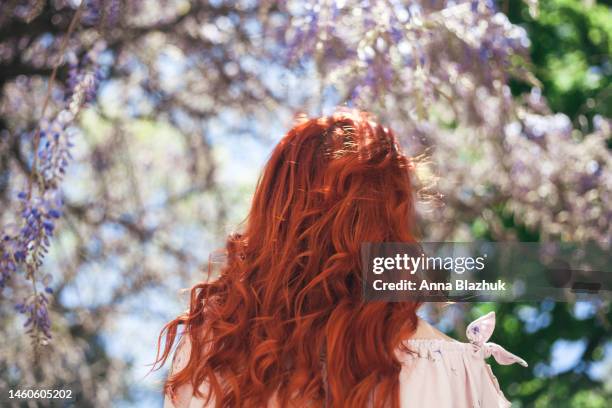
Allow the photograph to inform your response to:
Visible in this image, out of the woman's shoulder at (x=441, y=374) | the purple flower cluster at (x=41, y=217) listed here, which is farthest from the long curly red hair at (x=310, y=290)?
the purple flower cluster at (x=41, y=217)

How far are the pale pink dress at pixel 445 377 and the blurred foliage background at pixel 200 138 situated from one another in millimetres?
1165

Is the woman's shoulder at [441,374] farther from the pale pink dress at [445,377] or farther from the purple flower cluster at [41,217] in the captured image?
the purple flower cluster at [41,217]

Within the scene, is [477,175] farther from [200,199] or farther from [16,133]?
[16,133]

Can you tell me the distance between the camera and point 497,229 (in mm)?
4035

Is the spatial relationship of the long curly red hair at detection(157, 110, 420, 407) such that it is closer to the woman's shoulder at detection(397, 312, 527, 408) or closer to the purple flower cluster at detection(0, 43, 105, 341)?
the woman's shoulder at detection(397, 312, 527, 408)

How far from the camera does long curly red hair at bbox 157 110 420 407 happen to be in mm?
1463

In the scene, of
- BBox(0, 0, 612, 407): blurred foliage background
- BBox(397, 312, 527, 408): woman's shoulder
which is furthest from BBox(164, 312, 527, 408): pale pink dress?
BBox(0, 0, 612, 407): blurred foliage background

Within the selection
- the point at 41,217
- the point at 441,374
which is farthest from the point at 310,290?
the point at 41,217

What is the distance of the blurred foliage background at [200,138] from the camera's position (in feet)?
9.19

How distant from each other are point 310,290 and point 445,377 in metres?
0.28

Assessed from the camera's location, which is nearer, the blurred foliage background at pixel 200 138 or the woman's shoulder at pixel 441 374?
the woman's shoulder at pixel 441 374

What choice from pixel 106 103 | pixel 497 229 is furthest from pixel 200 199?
pixel 497 229

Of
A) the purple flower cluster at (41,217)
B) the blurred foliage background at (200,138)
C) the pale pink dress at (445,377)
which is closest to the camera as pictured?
the pale pink dress at (445,377)

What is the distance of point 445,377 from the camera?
147 cm
